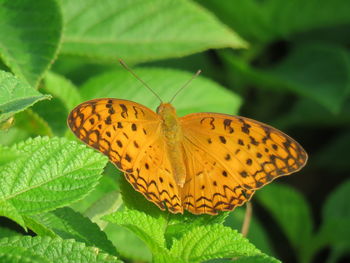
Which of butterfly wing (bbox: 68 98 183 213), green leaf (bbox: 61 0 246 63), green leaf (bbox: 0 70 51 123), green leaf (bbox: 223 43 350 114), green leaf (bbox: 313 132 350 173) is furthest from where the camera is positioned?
green leaf (bbox: 313 132 350 173)

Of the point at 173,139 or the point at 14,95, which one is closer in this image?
the point at 14,95

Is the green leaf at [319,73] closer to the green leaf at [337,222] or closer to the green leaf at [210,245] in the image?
the green leaf at [337,222]

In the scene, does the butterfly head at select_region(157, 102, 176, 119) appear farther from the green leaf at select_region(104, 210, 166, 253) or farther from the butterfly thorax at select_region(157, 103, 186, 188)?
the green leaf at select_region(104, 210, 166, 253)

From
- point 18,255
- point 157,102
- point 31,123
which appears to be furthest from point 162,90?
point 18,255

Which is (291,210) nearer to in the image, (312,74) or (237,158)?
(312,74)

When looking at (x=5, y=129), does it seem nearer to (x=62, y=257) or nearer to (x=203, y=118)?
(x=62, y=257)

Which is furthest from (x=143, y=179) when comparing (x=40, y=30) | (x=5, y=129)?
(x=40, y=30)

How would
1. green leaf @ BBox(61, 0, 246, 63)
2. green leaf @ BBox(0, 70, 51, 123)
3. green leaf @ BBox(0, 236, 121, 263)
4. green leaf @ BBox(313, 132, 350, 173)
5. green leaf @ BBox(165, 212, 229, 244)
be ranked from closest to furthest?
green leaf @ BBox(0, 236, 121, 263)
green leaf @ BBox(0, 70, 51, 123)
green leaf @ BBox(165, 212, 229, 244)
green leaf @ BBox(61, 0, 246, 63)
green leaf @ BBox(313, 132, 350, 173)

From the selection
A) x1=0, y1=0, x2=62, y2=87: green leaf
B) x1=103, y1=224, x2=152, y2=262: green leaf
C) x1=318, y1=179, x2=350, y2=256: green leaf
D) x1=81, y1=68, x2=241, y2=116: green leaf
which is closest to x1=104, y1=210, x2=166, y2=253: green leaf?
x1=0, y1=0, x2=62, y2=87: green leaf
